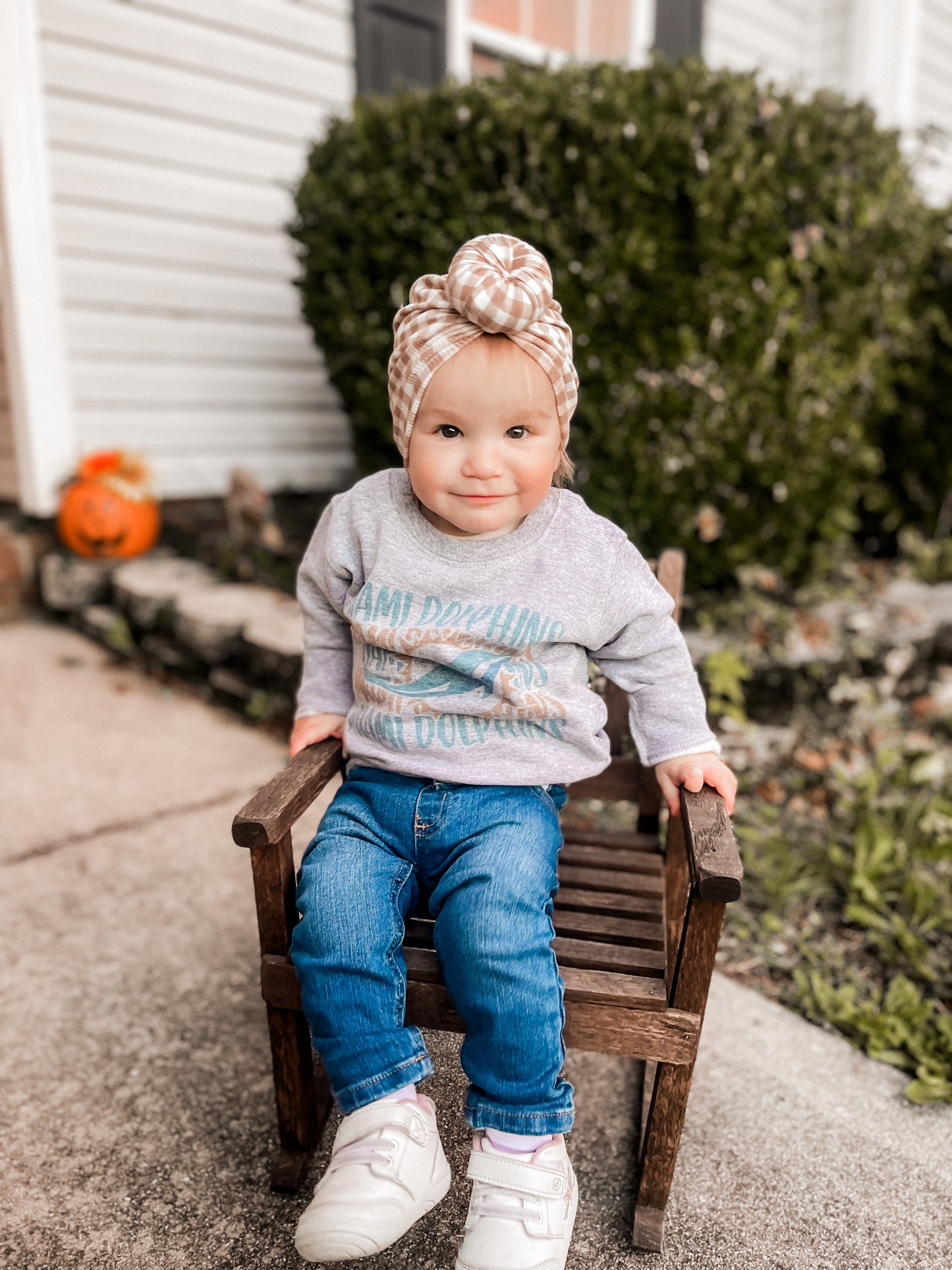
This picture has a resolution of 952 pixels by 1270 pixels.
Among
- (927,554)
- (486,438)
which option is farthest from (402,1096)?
(927,554)

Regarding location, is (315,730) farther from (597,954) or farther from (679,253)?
(679,253)

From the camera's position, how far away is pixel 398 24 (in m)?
4.84

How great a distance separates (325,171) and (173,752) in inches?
91.8

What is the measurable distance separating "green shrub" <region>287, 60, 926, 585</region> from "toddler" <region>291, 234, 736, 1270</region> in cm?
170

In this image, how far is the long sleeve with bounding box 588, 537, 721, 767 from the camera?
1569mm

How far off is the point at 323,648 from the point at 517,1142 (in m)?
0.88

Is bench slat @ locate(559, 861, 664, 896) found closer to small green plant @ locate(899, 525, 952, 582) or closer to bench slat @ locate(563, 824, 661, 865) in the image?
bench slat @ locate(563, 824, 661, 865)

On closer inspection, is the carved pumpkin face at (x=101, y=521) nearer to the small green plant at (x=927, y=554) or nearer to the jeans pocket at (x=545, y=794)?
the jeans pocket at (x=545, y=794)

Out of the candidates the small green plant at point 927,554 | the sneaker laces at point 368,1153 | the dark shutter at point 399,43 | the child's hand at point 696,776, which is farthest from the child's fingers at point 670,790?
the dark shutter at point 399,43

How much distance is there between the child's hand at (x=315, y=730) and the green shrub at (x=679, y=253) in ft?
6.19

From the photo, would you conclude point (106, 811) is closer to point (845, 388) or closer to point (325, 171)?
point (325, 171)

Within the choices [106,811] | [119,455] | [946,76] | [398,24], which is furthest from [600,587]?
[946,76]

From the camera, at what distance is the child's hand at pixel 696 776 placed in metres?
1.51

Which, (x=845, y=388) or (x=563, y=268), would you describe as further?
(x=845, y=388)
